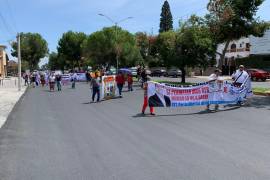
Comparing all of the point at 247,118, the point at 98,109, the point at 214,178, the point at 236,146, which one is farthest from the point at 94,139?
the point at 98,109

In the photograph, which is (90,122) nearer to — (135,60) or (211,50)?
(211,50)

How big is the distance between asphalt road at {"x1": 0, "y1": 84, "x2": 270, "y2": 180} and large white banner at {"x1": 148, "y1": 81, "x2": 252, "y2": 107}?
1003 millimetres

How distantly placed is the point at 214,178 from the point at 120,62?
242ft

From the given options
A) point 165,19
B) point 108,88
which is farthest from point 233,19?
point 165,19

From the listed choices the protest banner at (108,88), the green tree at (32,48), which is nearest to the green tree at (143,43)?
the green tree at (32,48)

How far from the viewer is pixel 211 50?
38.6 m

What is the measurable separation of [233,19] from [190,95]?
12744mm

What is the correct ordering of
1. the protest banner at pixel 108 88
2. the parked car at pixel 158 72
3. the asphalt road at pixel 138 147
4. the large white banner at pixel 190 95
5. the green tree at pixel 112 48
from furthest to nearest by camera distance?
the green tree at pixel 112 48 < the parked car at pixel 158 72 < the protest banner at pixel 108 88 < the large white banner at pixel 190 95 < the asphalt road at pixel 138 147

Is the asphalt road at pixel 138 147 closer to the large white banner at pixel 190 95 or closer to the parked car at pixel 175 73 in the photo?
the large white banner at pixel 190 95

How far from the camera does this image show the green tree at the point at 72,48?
4651 inches

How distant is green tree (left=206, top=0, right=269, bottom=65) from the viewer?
29.4 m

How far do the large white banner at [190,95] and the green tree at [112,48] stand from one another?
59.2 m

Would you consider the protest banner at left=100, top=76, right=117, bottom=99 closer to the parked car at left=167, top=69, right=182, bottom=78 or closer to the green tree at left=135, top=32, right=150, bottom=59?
the parked car at left=167, top=69, right=182, bottom=78

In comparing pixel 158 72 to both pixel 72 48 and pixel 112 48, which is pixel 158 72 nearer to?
pixel 112 48
